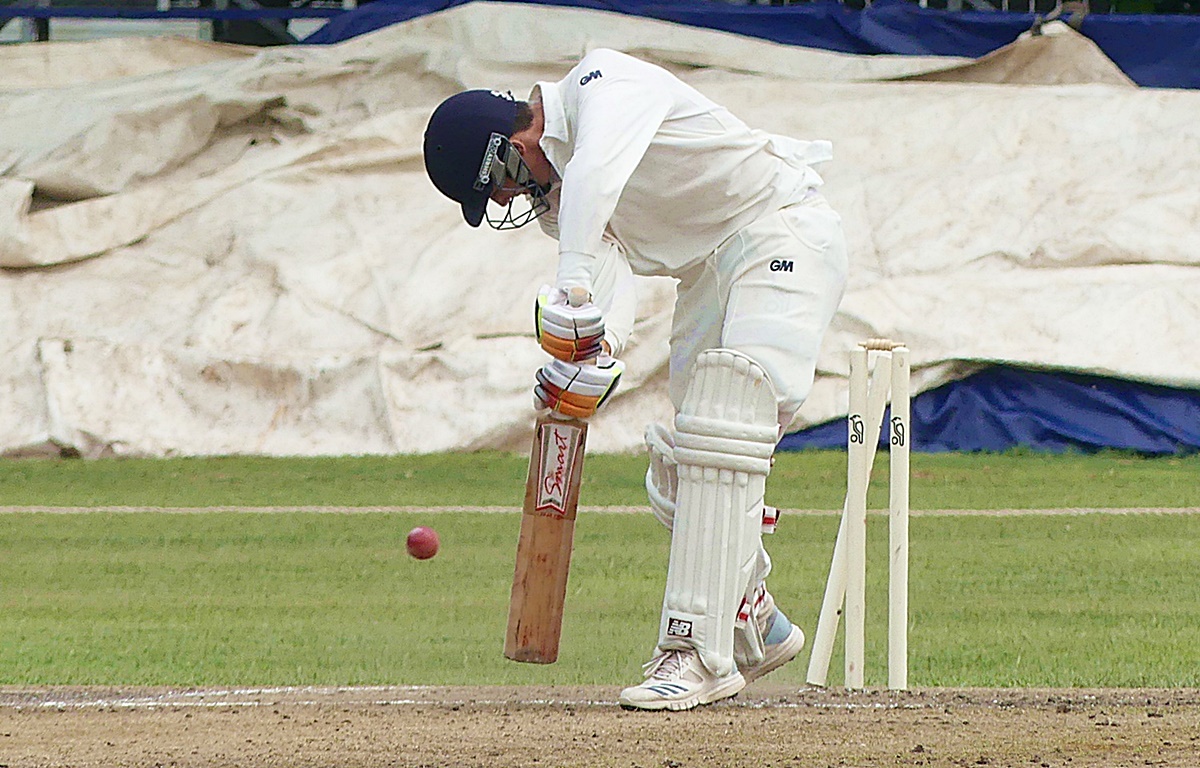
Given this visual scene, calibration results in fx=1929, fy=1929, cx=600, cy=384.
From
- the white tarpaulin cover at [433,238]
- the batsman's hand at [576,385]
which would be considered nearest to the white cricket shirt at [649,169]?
the batsman's hand at [576,385]

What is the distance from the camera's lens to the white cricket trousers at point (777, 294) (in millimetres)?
4438

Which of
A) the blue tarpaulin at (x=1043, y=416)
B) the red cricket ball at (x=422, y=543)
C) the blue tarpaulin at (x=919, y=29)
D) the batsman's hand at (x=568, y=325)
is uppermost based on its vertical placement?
the blue tarpaulin at (x=919, y=29)

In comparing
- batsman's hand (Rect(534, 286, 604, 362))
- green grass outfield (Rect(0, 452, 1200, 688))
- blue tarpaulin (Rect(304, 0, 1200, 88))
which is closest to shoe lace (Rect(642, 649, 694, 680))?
batsman's hand (Rect(534, 286, 604, 362))

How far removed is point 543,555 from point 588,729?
1.97ft

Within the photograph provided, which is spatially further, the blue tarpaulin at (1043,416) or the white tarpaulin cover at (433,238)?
the white tarpaulin cover at (433,238)

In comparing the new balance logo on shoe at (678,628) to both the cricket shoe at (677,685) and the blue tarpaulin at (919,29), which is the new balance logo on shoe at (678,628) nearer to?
the cricket shoe at (677,685)

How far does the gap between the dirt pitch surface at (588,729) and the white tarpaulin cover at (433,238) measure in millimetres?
7406

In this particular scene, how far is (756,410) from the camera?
14.3ft

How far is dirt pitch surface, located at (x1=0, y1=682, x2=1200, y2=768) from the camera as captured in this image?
3758 mm

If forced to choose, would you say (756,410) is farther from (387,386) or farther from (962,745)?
(387,386)

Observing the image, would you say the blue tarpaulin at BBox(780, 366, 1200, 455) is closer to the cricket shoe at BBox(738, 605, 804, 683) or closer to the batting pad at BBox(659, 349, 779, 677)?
the cricket shoe at BBox(738, 605, 804, 683)

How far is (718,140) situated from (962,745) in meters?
1.51

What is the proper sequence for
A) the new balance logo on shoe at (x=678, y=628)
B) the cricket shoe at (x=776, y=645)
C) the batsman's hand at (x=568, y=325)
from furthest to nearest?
the cricket shoe at (x=776, y=645) → the new balance logo on shoe at (x=678, y=628) → the batsman's hand at (x=568, y=325)

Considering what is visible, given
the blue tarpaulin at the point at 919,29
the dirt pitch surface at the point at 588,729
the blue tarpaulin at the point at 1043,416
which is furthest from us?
the blue tarpaulin at the point at 919,29
